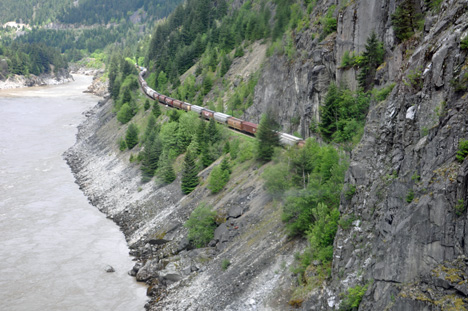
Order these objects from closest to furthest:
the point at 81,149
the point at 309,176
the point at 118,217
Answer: the point at 309,176
the point at 118,217
the point at 81,149

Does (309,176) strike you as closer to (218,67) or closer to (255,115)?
(255,115)

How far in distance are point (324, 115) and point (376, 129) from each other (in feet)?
42.1

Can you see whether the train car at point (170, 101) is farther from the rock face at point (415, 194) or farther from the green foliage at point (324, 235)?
the rock face at point (415, 194)

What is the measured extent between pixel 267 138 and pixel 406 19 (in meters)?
14.3

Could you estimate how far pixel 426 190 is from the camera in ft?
51.9

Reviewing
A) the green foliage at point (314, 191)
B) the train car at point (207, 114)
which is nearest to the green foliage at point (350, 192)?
the green foliage at point (314, 191)

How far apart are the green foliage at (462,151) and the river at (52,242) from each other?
2243 cm

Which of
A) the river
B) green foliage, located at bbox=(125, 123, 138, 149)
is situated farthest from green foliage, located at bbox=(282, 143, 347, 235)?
green foliage, located at bbox=(125, 123, 138, 149)

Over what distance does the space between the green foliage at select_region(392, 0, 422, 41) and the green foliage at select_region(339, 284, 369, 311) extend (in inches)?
668

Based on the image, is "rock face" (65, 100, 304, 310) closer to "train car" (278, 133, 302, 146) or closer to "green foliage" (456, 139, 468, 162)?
"train car" (278, 133, 302, 146)

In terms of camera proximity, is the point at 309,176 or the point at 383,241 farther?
the point at 309,176

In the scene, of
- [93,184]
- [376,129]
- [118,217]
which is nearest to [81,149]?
[93,184]

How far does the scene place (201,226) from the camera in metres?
33.8

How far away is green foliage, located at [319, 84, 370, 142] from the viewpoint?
32.1 meters
